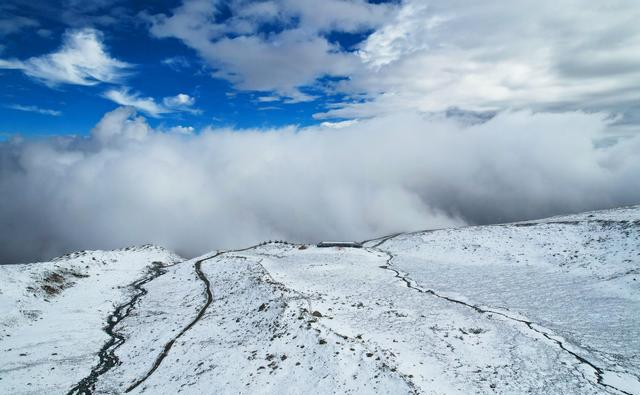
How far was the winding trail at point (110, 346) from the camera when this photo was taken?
76.6ft

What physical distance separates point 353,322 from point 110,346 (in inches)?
755

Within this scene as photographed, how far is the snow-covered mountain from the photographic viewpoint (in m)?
19.3

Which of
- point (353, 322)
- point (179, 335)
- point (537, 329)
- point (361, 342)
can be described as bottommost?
point (537, 329)

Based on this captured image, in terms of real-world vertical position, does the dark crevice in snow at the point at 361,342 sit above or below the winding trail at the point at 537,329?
above

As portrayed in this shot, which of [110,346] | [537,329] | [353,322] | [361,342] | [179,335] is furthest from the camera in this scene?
[110,346]

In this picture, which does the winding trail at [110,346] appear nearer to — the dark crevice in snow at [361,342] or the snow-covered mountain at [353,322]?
the snow-covered mountain at [353,322]

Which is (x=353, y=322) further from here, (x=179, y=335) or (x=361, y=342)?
(x=179, y=335)

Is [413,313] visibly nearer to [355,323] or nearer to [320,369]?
[355,323]

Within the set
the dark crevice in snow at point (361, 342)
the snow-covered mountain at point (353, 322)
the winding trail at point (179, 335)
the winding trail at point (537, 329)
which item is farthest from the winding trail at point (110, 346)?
the winding trail at point (537, 329)

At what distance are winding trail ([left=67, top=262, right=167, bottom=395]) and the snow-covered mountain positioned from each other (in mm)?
141

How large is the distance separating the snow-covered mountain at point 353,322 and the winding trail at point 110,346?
0.46ft

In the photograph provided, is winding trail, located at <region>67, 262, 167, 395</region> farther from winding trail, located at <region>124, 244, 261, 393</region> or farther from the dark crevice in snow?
the dark crevice in snow

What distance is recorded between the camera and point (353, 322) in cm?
2562

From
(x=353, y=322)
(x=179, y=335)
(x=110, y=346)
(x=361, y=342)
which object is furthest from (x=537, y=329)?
(x=110, y=346)
